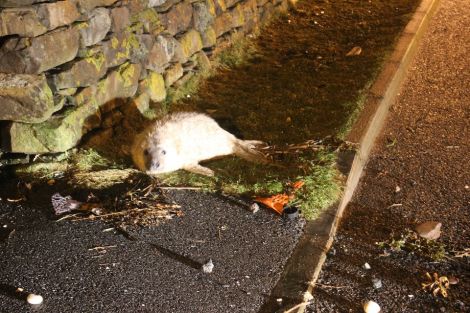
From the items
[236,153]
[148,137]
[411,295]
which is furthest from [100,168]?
[411,295]

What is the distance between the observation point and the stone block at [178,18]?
18.5 feet

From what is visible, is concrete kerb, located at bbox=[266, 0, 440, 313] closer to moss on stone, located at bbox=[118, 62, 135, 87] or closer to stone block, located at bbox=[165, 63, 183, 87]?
stone block, located at bbox=[165, 63, 183, 87]

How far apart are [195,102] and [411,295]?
334cm

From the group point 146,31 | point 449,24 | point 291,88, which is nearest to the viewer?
point 146,31

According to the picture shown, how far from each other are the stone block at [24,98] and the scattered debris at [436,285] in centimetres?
322

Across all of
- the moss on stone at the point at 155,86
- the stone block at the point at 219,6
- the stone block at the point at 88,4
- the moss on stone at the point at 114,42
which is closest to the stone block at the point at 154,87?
the moss on stone at the point at 155,86

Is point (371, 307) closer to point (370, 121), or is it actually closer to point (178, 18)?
point (370, 121)

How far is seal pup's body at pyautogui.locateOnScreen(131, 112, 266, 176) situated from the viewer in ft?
13.9

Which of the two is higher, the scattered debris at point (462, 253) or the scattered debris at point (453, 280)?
the scattered debris at point (462, 253)

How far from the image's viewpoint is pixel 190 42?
6.08 metres

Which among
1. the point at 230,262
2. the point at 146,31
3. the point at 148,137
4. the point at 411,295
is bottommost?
Answer: the point at 411,295

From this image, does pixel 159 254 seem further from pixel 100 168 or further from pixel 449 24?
pixel 449 24

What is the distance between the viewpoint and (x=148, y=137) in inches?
172

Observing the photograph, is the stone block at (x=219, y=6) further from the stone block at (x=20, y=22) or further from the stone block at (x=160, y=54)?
the stone block at (x=20, y=22)
